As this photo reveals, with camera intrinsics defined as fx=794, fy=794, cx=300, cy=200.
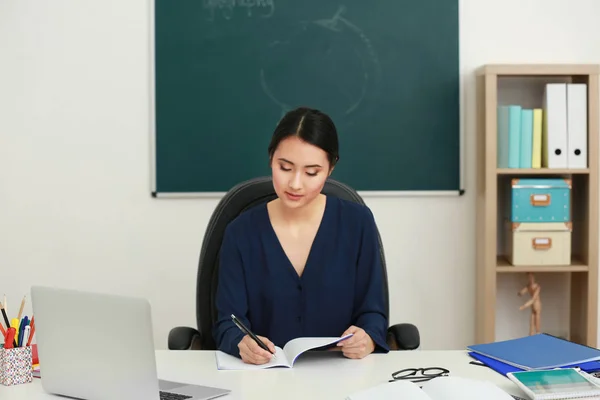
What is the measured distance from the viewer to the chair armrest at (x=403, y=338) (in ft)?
6.77

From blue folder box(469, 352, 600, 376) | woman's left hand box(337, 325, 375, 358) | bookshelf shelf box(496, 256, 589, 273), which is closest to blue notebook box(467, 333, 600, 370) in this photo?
blue folder box(469, 352, 600, 376)

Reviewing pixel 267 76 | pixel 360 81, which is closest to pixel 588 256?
pixel 360 81

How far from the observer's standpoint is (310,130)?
1989 millimetres

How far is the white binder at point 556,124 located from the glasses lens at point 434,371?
6.01ft

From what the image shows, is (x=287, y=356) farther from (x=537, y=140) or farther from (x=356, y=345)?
(x=537, y=140)

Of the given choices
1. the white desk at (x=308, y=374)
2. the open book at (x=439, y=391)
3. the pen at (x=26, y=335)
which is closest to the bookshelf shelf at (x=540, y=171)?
the white desk at (x=308, y=374)

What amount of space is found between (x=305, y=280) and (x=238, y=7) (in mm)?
1802

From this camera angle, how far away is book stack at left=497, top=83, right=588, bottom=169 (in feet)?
10.9

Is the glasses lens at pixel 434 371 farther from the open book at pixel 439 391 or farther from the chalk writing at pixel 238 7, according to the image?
the chalk writing at pixel 238 7

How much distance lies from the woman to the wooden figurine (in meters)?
1.57

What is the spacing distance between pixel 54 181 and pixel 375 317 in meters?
2.06

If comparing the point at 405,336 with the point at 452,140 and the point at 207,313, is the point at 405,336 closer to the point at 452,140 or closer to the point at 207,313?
the point at 207,313

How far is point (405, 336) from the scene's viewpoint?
2.08m

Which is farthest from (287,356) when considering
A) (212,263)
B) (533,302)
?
(533,302)
